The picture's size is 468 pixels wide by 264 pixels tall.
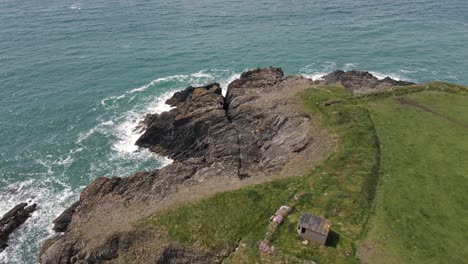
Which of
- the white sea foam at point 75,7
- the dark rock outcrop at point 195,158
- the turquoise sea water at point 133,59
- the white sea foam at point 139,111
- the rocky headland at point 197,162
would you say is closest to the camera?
the rocky headland at point 197,162

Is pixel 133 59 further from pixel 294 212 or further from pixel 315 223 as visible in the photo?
pixel 315 223

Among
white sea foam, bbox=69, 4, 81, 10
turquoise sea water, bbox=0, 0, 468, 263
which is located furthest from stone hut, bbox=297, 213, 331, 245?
white sea foam, bbox=69, 4, 81, 10

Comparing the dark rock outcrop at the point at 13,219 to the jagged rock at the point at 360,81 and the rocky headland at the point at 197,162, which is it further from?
the jagged rock at the point at 360,81

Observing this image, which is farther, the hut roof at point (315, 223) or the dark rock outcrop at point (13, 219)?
the dark rock outcrop at point (13, 219)

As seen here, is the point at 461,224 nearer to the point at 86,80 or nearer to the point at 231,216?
the point at 231,216

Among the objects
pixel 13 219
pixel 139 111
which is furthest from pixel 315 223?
pixel 139 111

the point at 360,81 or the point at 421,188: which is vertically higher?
the point at 360,81

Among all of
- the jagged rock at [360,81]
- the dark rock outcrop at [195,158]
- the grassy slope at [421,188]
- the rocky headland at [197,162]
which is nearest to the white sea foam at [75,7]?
the dark rock outcrop at [195,158]
